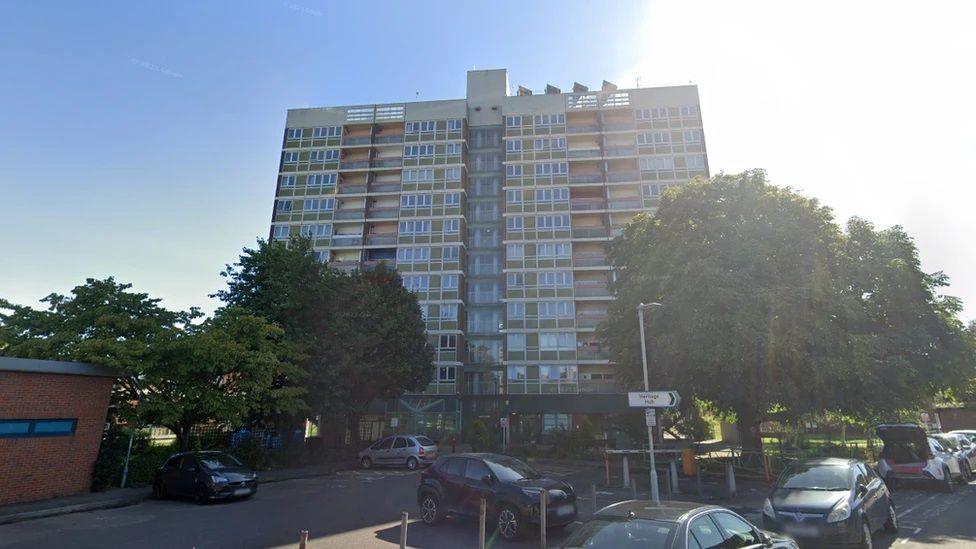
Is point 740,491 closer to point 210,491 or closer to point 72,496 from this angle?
point 210,491

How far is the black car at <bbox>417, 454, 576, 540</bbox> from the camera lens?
10.3m

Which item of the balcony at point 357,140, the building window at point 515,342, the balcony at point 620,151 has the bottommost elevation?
the building window at point 515,342

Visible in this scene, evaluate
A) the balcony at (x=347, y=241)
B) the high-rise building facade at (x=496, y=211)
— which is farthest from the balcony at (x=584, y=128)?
the balcony at (x=347, y=241)

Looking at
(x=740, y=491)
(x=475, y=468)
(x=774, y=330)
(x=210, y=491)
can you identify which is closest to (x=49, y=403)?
(x=210, y=491)

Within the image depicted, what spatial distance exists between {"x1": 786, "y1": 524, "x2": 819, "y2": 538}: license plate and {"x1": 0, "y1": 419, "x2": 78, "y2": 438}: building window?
65.2 feet

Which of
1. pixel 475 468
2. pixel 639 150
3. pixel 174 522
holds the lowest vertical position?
pixel 174 522

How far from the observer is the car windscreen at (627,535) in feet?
17.5

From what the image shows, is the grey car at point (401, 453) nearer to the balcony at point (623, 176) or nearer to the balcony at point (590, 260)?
the balcony at point (590, 260)

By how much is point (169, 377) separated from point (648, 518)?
1884cm

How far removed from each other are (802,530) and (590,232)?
38.3 meters

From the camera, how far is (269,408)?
77.2 feet

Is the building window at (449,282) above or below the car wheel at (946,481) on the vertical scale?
above

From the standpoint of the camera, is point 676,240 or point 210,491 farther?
point 676,240

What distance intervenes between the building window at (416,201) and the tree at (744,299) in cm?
3018
